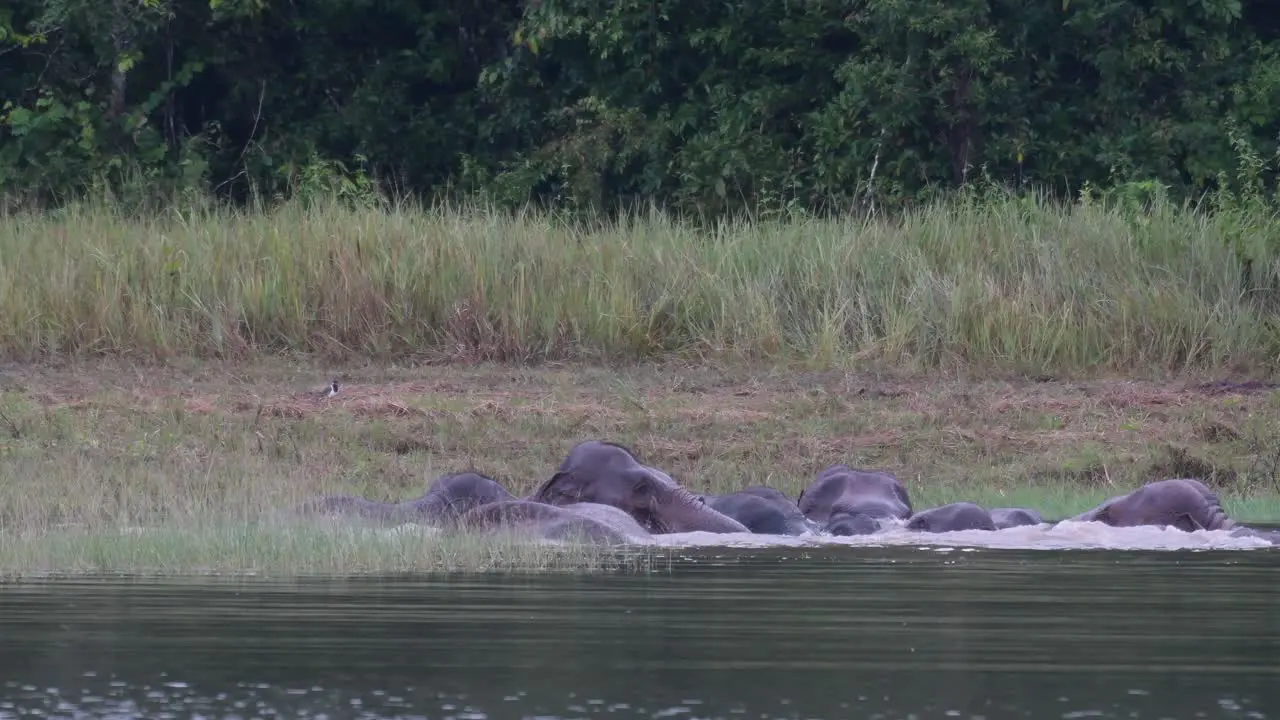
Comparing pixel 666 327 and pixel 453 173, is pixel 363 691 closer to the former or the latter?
pixel 666 327

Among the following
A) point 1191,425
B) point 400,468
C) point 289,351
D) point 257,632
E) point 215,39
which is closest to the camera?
point 257,632

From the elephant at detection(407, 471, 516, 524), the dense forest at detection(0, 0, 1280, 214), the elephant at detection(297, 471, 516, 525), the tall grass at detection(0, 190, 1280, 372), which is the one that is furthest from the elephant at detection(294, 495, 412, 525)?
the dense forest at detection(0, 0, 1280, 214)

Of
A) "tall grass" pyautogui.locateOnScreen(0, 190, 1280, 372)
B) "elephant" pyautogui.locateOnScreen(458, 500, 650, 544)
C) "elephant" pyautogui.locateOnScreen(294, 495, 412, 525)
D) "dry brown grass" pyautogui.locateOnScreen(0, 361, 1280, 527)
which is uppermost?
"tall grass" pyautogui.locateOnScreen(0, 190, 1280, 372)

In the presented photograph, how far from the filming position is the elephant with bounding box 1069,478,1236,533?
433 inches

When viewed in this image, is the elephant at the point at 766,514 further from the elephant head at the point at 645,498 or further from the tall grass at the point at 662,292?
the tall grass at the point at 662,292

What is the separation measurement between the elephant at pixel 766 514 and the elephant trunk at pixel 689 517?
0.06 metres

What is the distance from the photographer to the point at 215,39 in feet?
80.7

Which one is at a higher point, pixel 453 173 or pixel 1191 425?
pixel 453 173

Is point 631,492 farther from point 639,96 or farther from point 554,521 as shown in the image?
point 639,96

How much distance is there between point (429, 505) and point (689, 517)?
1299 millimetres

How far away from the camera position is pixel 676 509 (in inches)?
441

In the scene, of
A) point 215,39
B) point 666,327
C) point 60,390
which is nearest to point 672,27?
point 215,39

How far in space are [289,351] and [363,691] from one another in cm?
1136

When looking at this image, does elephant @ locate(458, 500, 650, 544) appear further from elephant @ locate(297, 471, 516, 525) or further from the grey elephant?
the grey elephant
